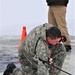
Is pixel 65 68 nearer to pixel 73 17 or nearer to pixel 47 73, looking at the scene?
pixel 47 73

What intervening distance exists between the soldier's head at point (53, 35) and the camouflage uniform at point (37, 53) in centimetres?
6

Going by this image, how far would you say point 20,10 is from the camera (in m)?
13.0

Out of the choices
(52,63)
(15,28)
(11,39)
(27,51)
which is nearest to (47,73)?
(52,63)

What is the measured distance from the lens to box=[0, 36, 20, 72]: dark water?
646cm

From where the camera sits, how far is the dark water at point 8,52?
21.2ft

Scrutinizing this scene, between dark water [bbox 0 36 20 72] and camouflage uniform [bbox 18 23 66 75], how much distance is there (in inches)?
33.6

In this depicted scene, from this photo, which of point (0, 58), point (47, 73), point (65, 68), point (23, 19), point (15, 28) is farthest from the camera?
point (23, 19)

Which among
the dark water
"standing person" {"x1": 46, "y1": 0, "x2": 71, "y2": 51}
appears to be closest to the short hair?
the dark water

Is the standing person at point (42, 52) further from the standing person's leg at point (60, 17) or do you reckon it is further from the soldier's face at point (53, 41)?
the standing person's leg at point (60, 17)

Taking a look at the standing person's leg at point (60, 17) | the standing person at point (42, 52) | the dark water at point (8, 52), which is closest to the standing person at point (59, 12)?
the standing person's leg at point (60, 17)

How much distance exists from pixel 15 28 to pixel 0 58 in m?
4.59

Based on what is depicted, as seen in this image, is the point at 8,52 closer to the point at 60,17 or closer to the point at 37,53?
the point at 60,17

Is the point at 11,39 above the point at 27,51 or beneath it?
beneath

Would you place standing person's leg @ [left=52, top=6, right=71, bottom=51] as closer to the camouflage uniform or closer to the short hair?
the camouflage uniform
